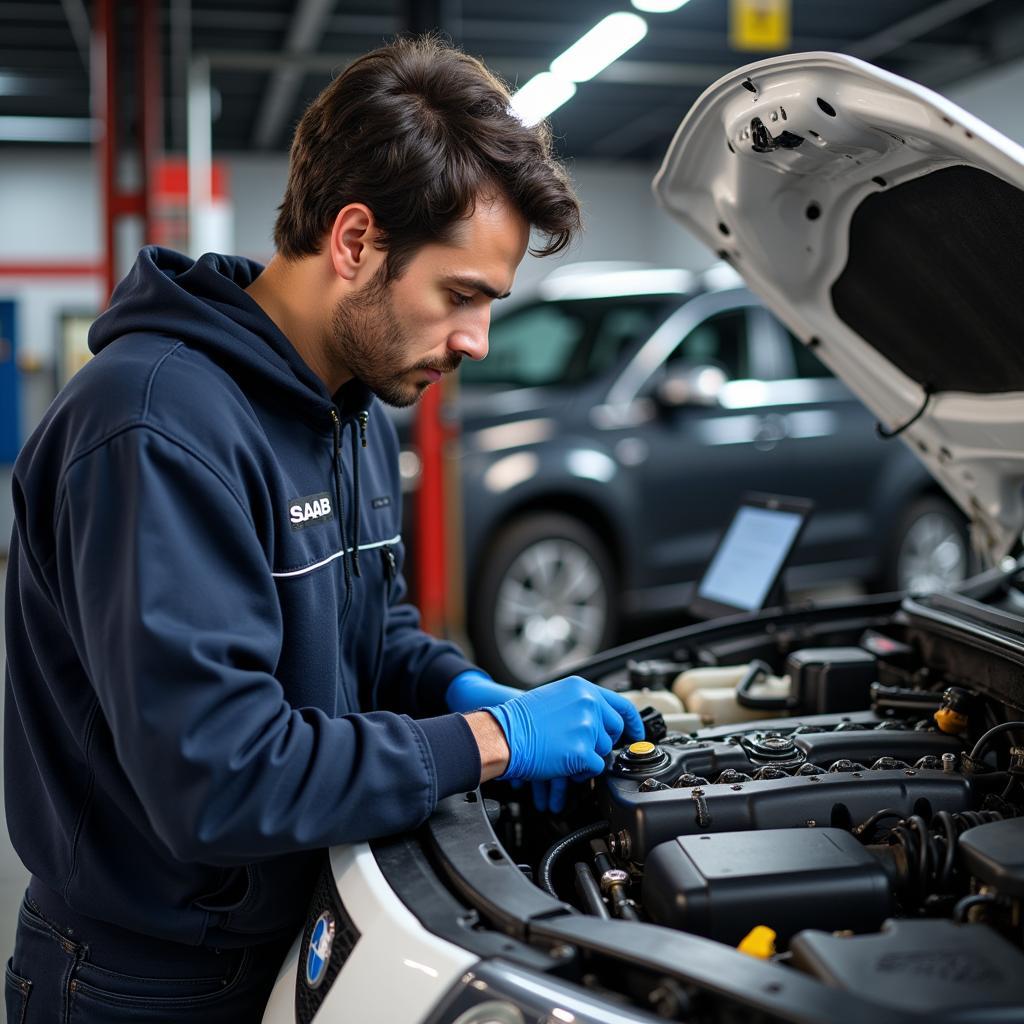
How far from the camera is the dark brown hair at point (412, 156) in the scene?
4.72ft

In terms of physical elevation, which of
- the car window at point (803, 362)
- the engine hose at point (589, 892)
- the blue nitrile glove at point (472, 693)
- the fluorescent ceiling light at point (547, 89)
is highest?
the fluorescent ceiling light at point (547, 89)

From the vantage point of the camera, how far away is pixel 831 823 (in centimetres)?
147

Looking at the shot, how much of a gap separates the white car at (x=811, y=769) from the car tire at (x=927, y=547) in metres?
3.54

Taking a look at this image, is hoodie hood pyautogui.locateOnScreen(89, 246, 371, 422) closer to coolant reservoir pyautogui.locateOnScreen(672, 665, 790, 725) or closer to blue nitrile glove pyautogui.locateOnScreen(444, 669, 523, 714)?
blue nitrile glove pyautogui.locateOnScreen(444, 669, 523, 714)

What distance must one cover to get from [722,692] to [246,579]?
3.76 feet

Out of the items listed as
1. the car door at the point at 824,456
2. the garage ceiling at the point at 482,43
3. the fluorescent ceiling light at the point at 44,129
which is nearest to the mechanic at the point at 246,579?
the car door at the point at 824,456

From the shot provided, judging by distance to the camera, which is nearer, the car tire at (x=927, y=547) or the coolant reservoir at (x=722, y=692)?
the coolant reservoir at (x=722, y=692)

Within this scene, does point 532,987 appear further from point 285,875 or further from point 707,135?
point 707,135

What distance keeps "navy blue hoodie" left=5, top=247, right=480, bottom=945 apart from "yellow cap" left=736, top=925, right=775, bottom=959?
37 cm

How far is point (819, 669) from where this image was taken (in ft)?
6.77

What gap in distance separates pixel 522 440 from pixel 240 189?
8174 millimetres

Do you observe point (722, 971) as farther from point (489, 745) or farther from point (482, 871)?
point (489, 745)

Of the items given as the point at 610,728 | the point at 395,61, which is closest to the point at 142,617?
the point at 610,728

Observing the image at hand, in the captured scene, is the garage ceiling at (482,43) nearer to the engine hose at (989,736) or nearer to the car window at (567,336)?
the car window at (567,336)
